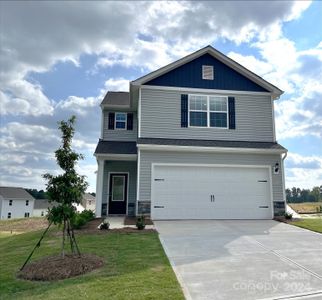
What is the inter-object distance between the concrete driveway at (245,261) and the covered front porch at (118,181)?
5.77 metres

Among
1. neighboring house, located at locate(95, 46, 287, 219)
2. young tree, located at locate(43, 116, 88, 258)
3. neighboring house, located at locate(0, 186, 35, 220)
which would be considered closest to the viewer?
young tree, located at locate(43, 116, 88, 258)

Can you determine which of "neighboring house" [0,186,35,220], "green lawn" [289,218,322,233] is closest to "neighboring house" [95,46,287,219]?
"green lawn" [289,218,322,233]

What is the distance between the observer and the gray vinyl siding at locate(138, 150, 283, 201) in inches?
506

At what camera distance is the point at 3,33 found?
1223 cm

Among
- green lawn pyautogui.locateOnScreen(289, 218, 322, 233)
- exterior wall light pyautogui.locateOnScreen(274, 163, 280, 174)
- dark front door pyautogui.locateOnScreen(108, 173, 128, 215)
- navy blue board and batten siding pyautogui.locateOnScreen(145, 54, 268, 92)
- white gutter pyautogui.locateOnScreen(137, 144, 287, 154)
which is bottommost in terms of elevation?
green lawn pyautogui.locateOnScreen(289, 218, 322, 233)

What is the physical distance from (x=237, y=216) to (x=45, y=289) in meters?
9.78

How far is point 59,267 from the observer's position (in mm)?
6051

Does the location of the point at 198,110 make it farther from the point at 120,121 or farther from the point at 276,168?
the point at 120,121

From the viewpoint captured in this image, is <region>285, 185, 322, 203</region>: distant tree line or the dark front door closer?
the dark front door

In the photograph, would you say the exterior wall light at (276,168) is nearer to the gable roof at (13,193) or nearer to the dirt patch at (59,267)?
the dirt patch at (59,267)

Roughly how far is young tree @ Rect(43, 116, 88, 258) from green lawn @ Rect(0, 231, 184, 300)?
109cm

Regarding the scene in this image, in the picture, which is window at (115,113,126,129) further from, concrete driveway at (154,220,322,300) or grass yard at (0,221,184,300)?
grass yard at (0,221,184,300)

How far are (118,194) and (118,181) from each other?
71 centimetres

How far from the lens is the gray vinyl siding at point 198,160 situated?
12855 millimetres
